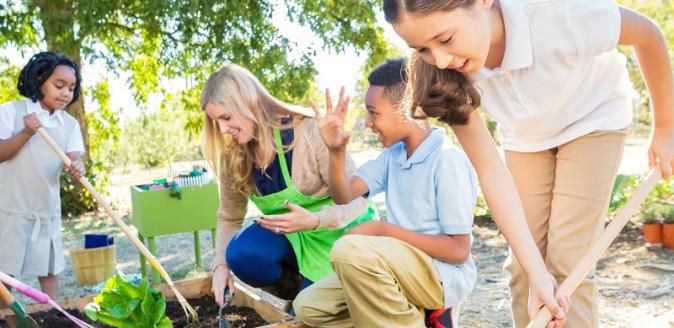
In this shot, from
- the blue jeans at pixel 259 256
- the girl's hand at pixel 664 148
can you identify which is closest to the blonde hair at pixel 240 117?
the blue jeans at pixel 259 256

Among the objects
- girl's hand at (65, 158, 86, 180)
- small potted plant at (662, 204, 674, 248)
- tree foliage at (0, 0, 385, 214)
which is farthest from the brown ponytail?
tree foliage at (0, 0, 385, 214)

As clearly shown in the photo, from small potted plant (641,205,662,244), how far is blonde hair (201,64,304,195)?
278 centimetres

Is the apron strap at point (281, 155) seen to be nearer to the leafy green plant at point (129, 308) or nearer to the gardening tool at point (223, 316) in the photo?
the gardening tool at point (223, 316)

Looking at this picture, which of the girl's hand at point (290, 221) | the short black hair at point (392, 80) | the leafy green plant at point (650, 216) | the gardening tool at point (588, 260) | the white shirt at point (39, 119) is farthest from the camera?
the leafy green plant at point (650, 216)

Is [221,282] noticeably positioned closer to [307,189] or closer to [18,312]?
[307,189]

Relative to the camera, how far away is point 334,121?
89.6 inches

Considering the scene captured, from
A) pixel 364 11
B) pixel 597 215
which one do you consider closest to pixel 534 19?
pixel 597 215

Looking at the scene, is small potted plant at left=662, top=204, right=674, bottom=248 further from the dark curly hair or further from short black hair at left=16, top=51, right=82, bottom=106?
short black hair at left=16, top=51, right=82, bottom=106

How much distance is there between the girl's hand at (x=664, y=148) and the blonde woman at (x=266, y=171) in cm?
105

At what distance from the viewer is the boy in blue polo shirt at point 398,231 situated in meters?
2.11

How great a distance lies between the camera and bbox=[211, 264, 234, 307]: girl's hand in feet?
8.91

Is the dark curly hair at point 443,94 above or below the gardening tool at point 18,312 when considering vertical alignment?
above

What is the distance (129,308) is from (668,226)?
3434mm

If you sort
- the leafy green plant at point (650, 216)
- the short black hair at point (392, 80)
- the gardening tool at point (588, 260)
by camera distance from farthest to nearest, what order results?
the leafy green plant at point (650, 216), the short black hair at point (392, 80), the gardening tool at point (588, 260)
